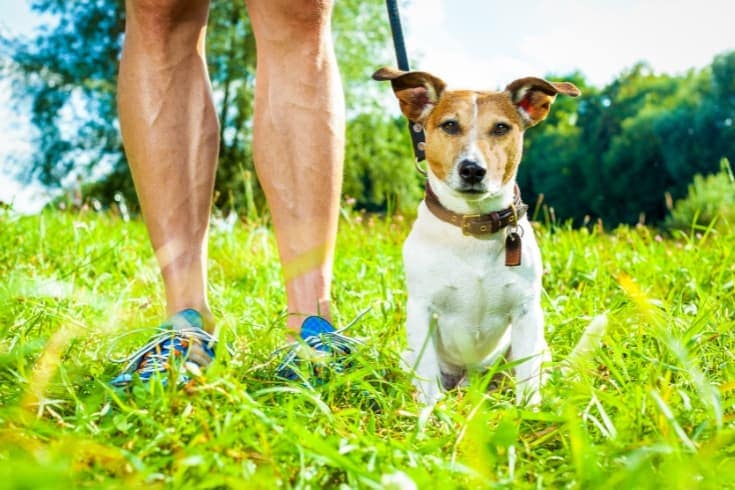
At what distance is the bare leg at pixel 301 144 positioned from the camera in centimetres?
239

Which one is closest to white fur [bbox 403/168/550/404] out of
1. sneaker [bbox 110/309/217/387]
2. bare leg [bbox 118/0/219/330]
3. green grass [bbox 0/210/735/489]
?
green grass [bbox 0/210/735/489]

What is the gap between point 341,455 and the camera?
4.50 ft

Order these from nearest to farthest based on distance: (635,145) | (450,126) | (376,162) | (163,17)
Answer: (163,17), (450,126), (376,162), (635,145)

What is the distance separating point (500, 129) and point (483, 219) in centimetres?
38

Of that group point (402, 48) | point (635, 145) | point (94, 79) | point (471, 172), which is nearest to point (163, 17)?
point (402, 48)

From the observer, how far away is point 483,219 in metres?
2.28

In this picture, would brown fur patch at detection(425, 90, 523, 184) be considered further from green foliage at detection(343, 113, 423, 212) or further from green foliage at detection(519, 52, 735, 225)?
green foliage at detection(519, 52, 735, 225)

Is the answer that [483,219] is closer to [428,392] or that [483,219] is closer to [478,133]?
[478,133]

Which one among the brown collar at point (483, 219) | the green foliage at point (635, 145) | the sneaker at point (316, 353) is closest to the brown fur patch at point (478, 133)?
the brown collar at point (483, 219)

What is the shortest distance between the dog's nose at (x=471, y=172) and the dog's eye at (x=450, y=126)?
204 millimetres

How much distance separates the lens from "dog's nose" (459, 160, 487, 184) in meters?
2.30

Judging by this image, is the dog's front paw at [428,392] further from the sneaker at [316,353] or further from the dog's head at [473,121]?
the dog's head at [473,121]

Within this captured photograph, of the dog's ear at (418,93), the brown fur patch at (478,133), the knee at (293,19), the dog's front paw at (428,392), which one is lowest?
the dog's front paw at (428,392)

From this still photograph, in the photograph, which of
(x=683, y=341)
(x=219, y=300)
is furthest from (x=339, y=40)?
(x=683, y=341)
